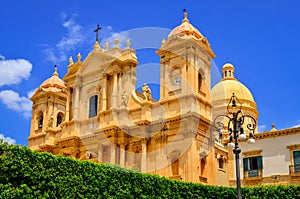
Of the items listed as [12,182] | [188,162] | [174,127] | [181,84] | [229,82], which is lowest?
[12,182]

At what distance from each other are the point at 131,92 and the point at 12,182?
1896 cm

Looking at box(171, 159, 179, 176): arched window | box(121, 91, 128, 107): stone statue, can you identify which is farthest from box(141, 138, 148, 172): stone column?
box(121, 91, 128, 107): stone statue

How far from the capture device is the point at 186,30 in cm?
3494

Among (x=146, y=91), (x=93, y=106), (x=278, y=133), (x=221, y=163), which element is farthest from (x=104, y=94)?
(x=278, y=133)

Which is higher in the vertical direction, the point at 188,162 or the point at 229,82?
the point at 229,82

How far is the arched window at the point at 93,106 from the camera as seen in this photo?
38781mm

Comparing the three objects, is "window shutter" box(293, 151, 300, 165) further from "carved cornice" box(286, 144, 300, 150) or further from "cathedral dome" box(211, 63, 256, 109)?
"cathedral dome" box(211, 63, 256, 109)

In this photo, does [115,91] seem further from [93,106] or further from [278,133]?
[278,133]

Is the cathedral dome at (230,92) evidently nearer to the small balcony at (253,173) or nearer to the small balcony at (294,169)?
the small balcony at (253,173)

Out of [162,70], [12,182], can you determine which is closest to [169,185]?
[12,182]

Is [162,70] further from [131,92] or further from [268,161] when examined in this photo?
[268,161]

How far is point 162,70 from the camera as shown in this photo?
35031mm

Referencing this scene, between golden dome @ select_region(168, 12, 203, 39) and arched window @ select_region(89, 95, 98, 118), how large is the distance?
8912mm

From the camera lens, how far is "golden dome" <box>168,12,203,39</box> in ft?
114
